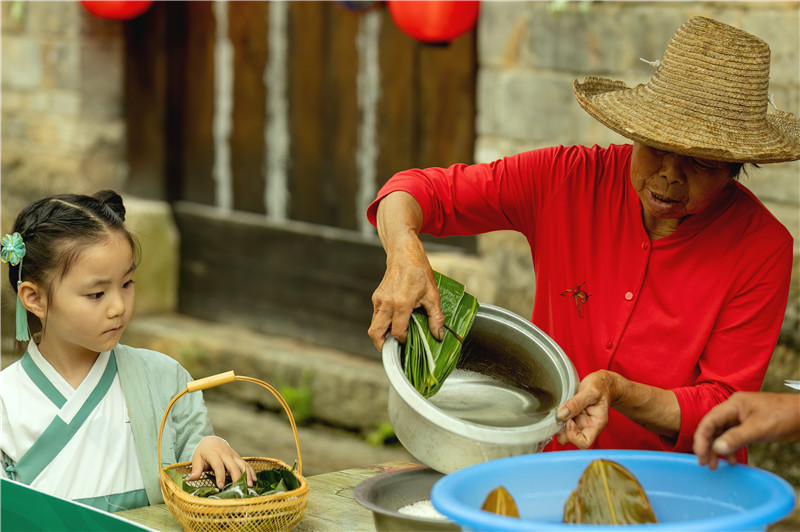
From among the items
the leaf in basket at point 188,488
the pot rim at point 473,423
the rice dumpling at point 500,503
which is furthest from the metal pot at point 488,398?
the leaf in basket at point 188,488

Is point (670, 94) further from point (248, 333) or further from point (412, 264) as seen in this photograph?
point (248, 333)

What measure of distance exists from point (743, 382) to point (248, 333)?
356cm

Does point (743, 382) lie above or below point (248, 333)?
above

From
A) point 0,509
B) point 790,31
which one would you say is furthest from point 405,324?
point 790,31

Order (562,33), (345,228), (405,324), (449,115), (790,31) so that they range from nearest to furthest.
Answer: (405,324), (790,31), (562,33), (449,115), (345,228)

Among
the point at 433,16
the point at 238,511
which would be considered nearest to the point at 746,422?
the point at 238,511

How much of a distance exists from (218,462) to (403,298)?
47cm

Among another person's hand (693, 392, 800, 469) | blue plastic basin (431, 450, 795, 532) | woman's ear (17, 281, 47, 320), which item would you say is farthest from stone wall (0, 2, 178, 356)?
another person's hand (693, 392, 800, 469)

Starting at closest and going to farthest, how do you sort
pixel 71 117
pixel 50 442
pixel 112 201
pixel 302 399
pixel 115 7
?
pixel 50 442 → pixel 112 201 → pixel 115 7 → pixel 302 399 → pixel 71 117

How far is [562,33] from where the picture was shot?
373cm

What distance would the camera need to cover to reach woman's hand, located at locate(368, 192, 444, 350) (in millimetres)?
1869

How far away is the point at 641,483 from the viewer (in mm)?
1561

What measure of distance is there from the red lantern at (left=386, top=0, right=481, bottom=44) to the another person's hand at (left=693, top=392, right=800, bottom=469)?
6.90 feet

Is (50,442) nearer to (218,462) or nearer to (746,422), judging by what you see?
(218,462)
